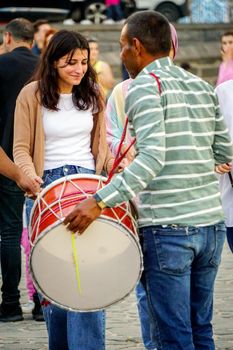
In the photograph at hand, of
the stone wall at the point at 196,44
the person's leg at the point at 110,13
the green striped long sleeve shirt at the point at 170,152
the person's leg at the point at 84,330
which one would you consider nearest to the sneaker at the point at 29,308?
the person's leg at the point at 84,330

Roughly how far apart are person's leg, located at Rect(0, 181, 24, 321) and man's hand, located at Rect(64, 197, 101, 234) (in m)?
3.16

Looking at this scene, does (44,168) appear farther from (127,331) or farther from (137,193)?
(127,331)

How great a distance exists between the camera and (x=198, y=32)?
24047 mm

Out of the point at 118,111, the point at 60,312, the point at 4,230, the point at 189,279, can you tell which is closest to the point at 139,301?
the point at 60,312

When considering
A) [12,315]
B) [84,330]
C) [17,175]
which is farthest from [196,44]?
[84,330]

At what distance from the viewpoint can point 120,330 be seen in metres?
7.70

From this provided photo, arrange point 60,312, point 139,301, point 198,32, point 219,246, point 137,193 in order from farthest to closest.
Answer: point 198,32
point 139,301
point 60,312
point 219,246
point 137,193

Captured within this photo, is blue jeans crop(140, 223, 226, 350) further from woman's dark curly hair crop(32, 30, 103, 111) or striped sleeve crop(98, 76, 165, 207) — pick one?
woman's dark curly hair crop(32, 30, 103, 111)

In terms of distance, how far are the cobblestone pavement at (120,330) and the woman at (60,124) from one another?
1262mm

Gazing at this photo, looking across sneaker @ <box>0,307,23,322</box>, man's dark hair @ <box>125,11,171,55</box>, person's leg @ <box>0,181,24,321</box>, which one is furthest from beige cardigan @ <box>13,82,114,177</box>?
sneaker @ <box>0,307,23,322</box>

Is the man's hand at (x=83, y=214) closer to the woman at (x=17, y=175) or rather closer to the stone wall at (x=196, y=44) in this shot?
the woman at (x=17, y=175)

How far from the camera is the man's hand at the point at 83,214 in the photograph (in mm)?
4922

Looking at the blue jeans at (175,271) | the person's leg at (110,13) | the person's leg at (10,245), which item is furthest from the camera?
the person's leg at (110,13)

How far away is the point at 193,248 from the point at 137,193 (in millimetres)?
359
